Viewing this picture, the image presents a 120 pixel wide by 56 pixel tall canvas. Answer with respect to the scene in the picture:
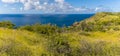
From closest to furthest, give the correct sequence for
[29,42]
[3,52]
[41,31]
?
[3,52] → [29,42] → [41,31]

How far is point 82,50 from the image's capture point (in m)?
27.2

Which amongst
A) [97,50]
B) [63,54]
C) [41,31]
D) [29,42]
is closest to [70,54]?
[63,54]

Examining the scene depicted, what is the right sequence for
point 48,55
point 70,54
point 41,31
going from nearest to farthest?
point 48,55 → point 70,54 → point 41,31

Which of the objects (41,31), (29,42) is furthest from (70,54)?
(41,31)

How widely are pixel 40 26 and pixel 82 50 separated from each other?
53.1ft

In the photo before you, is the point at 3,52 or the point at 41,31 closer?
the point at 3,52

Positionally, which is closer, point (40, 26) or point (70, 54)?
point (70, 54)

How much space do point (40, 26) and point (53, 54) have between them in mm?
16482

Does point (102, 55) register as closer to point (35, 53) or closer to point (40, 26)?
point (35, 53)

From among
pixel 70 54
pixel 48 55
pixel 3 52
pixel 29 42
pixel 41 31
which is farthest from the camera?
pixel 41 31

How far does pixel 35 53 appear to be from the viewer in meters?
26.3

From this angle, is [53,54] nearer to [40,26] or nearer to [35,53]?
[35,53]

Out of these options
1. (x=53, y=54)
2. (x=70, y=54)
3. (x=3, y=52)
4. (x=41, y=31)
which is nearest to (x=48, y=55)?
(x=53, y=54)

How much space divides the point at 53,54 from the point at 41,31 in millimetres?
15081
